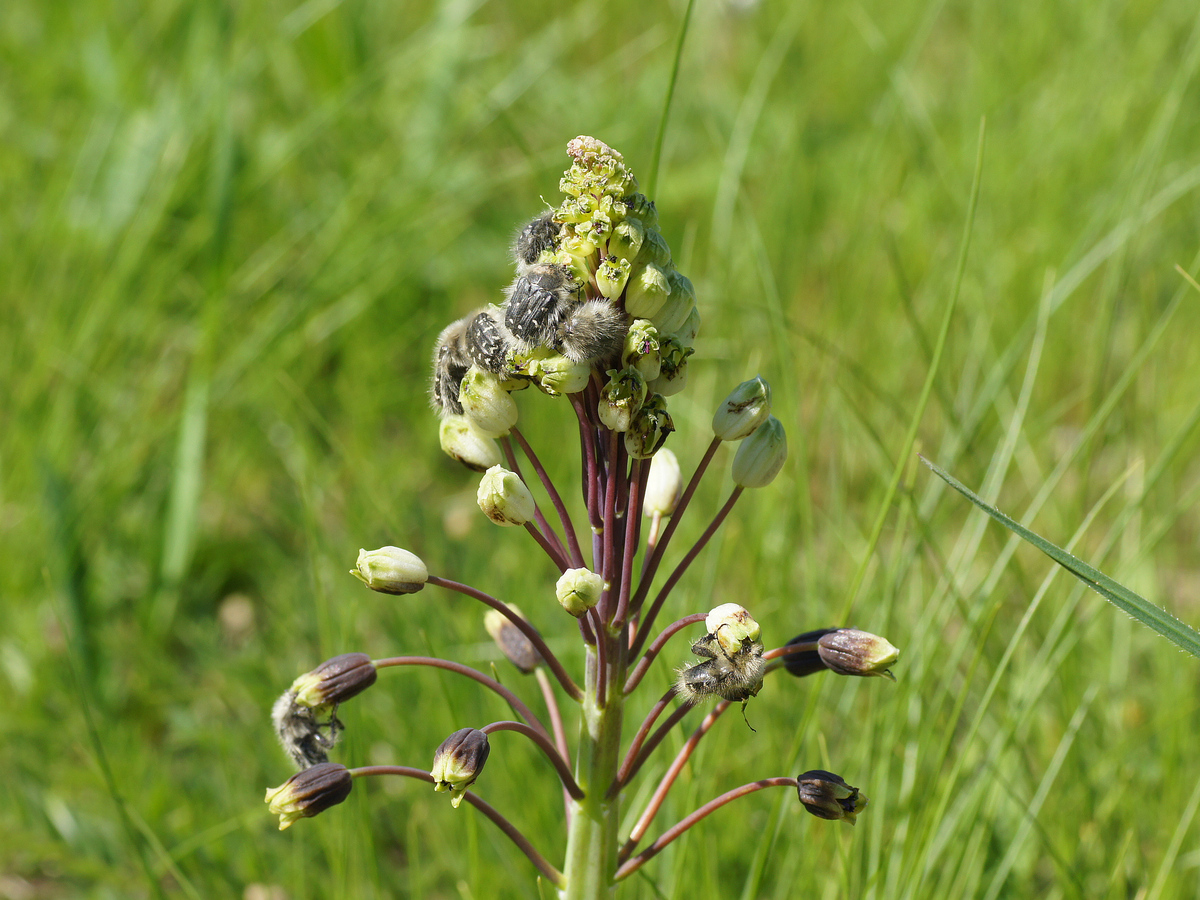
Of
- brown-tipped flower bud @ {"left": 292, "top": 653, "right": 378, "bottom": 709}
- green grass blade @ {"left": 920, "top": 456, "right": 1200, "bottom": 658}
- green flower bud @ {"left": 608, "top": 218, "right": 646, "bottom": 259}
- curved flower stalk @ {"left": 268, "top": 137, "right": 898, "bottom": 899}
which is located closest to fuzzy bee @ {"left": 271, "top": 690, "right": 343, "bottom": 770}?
curved flower stalk @ {"left": 268, "top": 137, "right": 898, "bottom": 899}

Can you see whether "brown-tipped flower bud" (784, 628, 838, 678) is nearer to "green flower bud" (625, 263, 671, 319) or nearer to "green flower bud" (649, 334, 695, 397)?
"green flower bud" (649, 334, 695, 397)

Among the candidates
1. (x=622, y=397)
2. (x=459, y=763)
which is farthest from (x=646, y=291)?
(x=459, y=763)

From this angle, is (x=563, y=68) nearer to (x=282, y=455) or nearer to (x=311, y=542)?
(x=282, y=455)

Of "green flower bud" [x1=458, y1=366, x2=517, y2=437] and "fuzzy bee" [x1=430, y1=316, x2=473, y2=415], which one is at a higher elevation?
"fuzzy bee" [x1=430, y1=316, x2=473, y2=415]

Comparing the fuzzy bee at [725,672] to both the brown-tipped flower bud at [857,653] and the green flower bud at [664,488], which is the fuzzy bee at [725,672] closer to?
the brown-tipped flower bud at [857,653]

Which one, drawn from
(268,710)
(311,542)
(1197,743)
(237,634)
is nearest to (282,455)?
(237,634)
